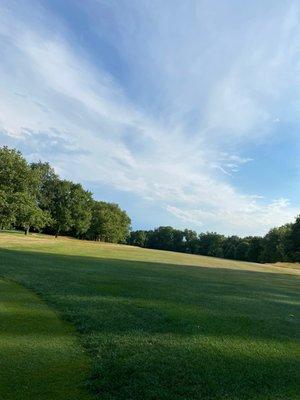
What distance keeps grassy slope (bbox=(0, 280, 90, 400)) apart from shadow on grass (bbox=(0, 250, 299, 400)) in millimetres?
345

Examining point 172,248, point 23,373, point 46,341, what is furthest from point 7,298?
point 172,248

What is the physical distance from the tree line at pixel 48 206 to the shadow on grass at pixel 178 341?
50.9 metres

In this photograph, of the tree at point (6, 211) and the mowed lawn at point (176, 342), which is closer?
the mowed lawn at point (176, 342)

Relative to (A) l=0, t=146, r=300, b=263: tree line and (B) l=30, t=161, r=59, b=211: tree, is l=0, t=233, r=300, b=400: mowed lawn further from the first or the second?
(B) l=30, t=161, r=59, b=211: tree

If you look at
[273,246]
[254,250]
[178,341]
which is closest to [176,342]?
[178,341]

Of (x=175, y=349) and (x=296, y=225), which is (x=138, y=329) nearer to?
(x=175, y=349)

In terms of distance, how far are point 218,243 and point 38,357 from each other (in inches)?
6948

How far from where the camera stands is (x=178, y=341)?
905cm

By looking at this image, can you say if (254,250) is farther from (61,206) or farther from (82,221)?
(61,206)

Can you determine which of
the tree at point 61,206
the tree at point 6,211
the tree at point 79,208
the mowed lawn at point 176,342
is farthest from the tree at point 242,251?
the mowed lawn at point 176,342

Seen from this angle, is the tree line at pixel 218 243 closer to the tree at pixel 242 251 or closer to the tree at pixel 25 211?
the tree at pixel 242 251

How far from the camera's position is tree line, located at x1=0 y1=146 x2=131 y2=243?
65.1 m

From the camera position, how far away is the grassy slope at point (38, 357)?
628 centimetres

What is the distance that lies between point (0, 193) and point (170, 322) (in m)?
56.0
